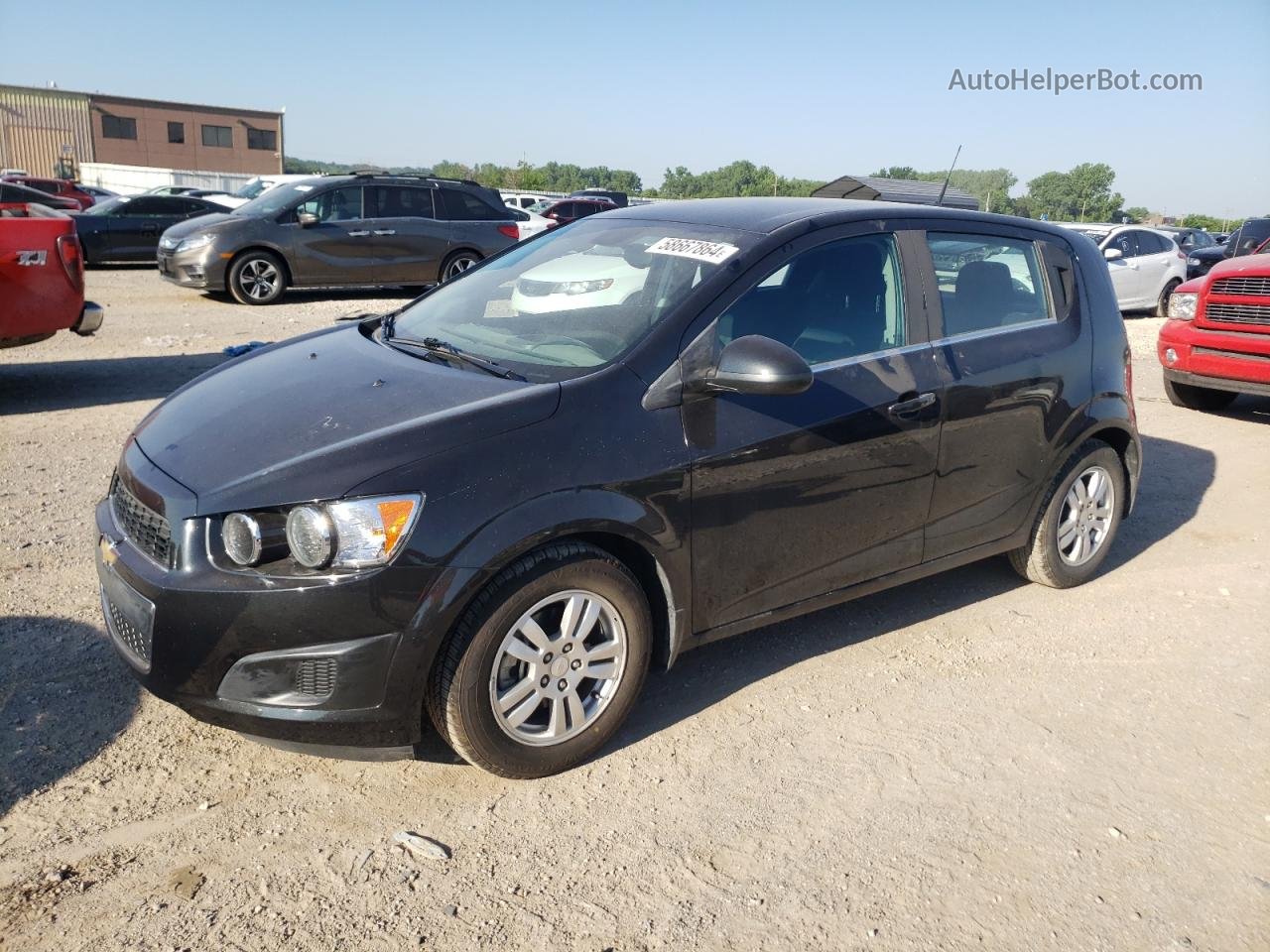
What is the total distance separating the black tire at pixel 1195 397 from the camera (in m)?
9.72

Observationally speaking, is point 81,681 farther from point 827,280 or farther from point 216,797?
point 827,280

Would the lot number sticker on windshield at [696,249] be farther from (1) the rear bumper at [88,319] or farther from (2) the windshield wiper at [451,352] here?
(1) the rear bumper at [88,319]

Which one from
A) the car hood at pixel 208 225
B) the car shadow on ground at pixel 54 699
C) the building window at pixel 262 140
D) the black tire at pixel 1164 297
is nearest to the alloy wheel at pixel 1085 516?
the car shadow on ground at pixel 54 699

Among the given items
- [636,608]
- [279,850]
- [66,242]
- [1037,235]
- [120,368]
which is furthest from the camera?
[120,368]

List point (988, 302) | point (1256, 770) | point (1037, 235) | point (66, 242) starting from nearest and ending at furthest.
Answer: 1. point (1256, 770)
2. point (988, 302)
3. point (1037, 235)
4. point (66, 242)

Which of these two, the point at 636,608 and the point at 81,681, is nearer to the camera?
the point at 636,608

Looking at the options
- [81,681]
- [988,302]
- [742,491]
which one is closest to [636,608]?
[742,491]

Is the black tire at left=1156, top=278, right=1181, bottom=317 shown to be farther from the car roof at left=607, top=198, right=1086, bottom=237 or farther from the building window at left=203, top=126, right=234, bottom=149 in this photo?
the building window at left=203, top=126, right=234, bottom=149

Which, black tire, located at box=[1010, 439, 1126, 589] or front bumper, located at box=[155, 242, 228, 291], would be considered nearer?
black tire, located at box=[1010, 439, 1126, 589]

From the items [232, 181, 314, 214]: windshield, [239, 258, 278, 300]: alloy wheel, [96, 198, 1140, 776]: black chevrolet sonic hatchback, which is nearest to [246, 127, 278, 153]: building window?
[232, 181, 314, 214]: windshield

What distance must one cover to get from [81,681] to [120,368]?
6.45m

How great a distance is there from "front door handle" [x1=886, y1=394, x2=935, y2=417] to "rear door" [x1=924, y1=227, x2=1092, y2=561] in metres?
0.12

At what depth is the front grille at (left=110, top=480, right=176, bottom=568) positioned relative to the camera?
3002mm

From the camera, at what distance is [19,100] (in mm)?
54906
